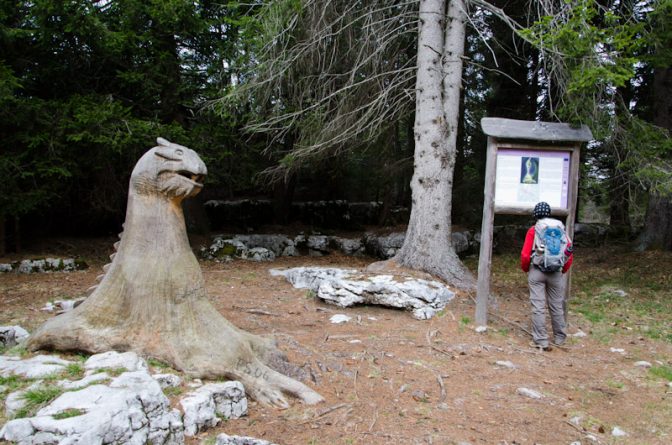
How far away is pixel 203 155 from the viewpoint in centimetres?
1130

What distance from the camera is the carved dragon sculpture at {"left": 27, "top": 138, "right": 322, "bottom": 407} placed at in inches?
170

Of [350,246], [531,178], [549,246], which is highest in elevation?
[531,178]

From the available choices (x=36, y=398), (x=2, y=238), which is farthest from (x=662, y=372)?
(x=2, y=238)

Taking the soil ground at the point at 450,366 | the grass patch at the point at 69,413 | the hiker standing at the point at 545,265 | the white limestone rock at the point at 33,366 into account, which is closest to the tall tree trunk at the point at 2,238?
the soil ground at the point at 450,366

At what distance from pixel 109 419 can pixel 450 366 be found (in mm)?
3556

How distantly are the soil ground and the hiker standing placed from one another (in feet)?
1.16

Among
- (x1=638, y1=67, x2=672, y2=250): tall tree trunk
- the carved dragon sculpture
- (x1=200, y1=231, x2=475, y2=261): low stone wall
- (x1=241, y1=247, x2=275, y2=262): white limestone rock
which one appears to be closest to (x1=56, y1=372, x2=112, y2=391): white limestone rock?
the carved dragon sculpture

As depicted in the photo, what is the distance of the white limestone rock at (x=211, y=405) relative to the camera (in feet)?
12.1

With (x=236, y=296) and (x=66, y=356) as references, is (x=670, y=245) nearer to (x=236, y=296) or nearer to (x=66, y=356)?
(x=236, y=296)

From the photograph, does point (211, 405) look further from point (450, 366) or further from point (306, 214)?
point (306, 214)

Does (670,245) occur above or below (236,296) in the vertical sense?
above

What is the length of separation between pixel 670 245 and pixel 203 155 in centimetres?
1217

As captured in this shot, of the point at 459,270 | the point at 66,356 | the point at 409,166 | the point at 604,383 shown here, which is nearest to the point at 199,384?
the point at 66,356

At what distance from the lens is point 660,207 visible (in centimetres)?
1300
